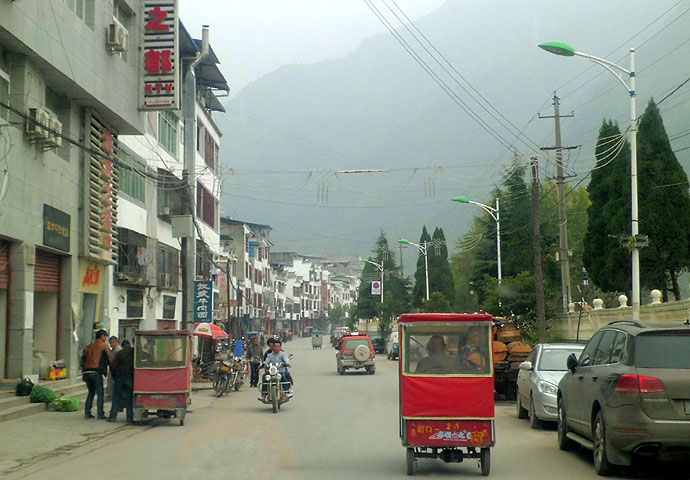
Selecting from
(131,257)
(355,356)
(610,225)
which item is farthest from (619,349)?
(610,225)

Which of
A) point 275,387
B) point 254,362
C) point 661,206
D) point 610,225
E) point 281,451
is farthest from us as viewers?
point 610,225

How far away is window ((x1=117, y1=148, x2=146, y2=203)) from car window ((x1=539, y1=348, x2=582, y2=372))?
1909 centimetres

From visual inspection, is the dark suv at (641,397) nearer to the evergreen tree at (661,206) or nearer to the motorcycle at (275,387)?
the motorcycle at (275,387)

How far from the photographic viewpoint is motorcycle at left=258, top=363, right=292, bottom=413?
70.4 feet

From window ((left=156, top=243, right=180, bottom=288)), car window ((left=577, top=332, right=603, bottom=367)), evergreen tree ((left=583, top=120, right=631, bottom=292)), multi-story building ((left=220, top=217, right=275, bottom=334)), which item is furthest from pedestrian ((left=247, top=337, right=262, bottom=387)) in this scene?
multi-story building ((left=220, top=217, right=275, bottom=334))

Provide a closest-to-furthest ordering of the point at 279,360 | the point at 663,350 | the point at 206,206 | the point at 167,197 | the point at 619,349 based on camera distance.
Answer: the point at 663,350, the point at 619,349, the point at 279,360, the point at 167,197, the point at 206,206

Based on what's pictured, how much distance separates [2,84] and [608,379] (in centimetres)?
1577

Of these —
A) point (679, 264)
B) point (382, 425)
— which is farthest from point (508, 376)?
Result: point (679, 264)

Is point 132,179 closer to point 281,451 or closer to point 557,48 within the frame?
point 557,48

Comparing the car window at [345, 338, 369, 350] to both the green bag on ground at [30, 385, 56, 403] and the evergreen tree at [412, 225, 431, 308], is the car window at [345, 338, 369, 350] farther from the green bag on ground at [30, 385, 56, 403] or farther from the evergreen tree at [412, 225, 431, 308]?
the evergreen tree at [412, 225, 431, 308]

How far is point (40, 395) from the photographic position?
66.1 ft

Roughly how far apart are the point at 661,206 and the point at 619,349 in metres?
30.0

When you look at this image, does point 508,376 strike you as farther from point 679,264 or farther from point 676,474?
point 679,264

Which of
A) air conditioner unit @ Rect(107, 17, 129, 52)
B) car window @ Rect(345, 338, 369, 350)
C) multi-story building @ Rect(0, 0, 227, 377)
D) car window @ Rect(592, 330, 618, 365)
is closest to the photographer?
car window @ Rect(592, 330, 618, 365)
